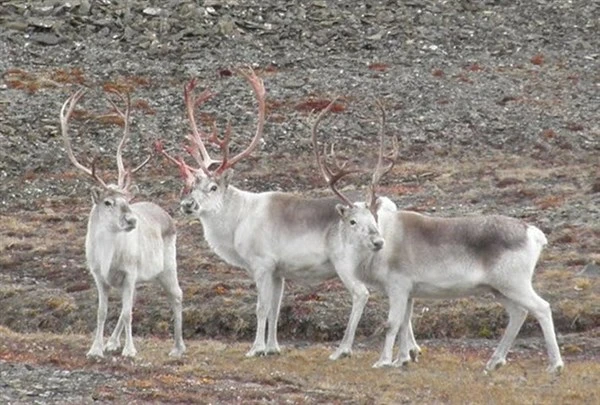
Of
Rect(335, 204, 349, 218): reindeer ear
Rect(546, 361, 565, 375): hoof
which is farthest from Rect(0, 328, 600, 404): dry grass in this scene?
Rect(335, 204, 349, 218): reindeer ear

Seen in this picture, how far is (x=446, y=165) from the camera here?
4416 cm

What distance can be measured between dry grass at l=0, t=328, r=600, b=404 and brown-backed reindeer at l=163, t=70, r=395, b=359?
0.82 meters

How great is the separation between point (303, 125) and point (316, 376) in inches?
1161

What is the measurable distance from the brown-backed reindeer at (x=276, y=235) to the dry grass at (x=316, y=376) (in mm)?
820

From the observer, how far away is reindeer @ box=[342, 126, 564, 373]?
20.1 meters

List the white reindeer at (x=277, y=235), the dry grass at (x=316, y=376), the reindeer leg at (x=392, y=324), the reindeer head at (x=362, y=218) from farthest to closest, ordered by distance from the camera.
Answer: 1. the white reindeer at (x=277, y=235)
2. the reindeer head at (x=362, y=218)
3. the reindeer leg at (x=392, y=324)
4. the dry grass at (x=316, y=376)

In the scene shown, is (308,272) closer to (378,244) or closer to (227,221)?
(227,221)

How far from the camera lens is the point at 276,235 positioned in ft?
71.7

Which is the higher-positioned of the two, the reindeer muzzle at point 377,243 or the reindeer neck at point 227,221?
the reindeer muzzle at point 377,243

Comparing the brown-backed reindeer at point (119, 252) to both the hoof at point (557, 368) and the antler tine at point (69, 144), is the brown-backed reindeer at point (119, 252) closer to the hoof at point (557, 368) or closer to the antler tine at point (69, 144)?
the antler tine at point (69, 144)

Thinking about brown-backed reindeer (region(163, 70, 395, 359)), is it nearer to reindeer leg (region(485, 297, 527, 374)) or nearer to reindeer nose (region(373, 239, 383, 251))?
reindeer nose (region(373, 239, 383, 251))

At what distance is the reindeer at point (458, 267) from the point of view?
2009 centimetres

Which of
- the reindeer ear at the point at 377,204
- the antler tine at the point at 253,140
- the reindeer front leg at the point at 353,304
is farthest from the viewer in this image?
Result: the antler tine at the point at 253,140

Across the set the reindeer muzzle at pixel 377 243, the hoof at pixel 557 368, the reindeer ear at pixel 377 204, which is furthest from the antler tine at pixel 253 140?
the hoof at pixel 557 368
